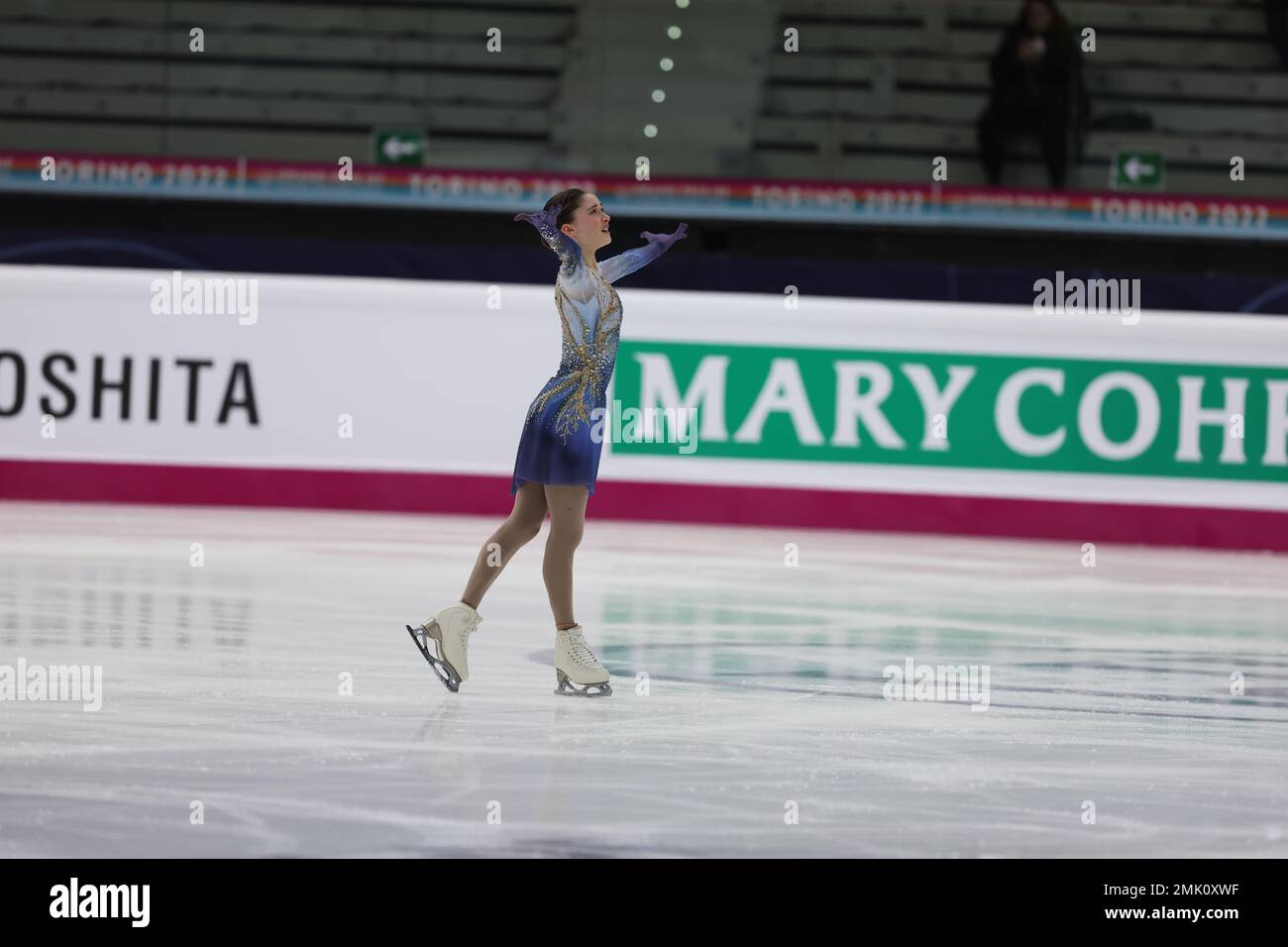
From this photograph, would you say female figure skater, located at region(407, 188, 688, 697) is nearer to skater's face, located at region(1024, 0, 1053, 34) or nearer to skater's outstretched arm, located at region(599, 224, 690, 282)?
skater's outstretched arm, located at region(599, 224, 690, 282)

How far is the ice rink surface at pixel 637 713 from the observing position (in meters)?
3.70

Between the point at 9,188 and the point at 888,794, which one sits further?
the point at 9,188

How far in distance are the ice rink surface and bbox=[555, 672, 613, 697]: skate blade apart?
0.05m

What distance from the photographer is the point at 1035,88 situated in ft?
38.8

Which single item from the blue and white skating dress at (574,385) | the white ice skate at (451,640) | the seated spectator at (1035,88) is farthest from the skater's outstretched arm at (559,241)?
the seated spectator at (1035,88)

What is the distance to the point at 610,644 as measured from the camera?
629 centimetres

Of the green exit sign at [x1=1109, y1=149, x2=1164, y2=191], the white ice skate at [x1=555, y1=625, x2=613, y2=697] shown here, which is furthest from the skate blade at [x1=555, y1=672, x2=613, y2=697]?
the green exit sign at [x1=1109, y1=149, x2=1164, y2=191]

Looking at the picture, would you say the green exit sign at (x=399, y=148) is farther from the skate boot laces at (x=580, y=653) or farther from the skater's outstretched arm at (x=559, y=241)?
the skate boot laces at (x=580, y=653)

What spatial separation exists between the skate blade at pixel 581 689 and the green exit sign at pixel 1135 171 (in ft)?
24.7

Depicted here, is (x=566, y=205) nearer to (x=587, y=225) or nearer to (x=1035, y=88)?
(x=587, y=225)

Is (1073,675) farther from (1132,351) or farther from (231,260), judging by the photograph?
(231,260)

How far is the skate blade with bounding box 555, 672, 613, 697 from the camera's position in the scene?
209 inches
